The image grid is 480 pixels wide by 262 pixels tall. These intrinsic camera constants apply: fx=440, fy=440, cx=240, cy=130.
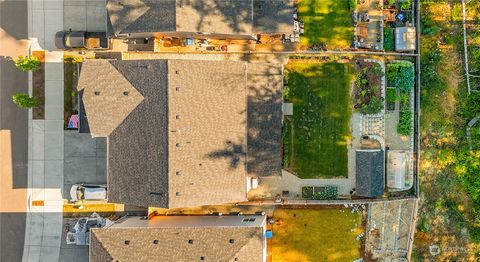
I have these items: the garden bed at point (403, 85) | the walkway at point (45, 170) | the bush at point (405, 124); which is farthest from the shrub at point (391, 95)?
the walkway at point (45, 170)

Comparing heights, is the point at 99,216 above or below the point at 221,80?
below

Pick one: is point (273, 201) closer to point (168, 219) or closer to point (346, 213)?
point (346, 213)

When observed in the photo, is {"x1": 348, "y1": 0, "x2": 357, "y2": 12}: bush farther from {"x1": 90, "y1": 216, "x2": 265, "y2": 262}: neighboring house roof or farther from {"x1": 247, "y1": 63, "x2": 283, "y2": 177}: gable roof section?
{"x1": 90, "y1": 216, "x2": 265, "y2": 262}: neighboring house roof

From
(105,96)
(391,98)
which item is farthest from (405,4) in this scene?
(105,96)

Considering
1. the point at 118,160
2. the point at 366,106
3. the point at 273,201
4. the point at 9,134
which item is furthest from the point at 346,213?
the point at 9,134

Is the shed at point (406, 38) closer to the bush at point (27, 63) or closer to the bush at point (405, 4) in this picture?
the bush at point (405, 4)

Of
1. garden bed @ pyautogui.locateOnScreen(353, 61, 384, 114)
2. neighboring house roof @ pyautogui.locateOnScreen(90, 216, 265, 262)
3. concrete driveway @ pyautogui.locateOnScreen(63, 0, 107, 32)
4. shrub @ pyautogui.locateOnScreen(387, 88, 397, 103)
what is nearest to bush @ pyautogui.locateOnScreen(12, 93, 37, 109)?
concrete driveway @ pyautogui.locateOnScreen(63, 0, 107, 32)
